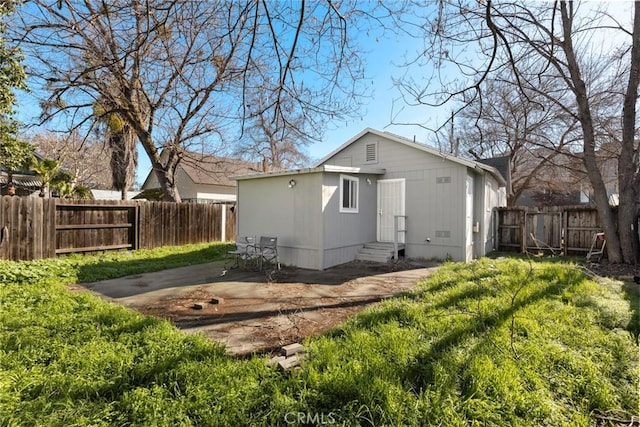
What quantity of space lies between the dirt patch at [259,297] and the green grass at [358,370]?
1.42ft

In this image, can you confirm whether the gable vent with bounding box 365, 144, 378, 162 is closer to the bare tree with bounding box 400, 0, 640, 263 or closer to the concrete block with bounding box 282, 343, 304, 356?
the bare tree with bounding box 400, 0, 640, 263

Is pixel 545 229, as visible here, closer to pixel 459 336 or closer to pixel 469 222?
pixel 469 222

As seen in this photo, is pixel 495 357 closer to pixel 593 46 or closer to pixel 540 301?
pixel 540 301

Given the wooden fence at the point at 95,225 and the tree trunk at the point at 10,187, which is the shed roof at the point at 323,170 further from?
A: the tree trunk at the point at 10,187

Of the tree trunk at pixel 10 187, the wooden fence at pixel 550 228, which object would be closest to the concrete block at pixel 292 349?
the wooden fence at pixel 550 228

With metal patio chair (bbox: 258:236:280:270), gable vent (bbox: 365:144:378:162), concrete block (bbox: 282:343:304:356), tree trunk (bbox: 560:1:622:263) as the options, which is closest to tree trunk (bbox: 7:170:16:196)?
metal patio chair (bbox: 258:236:280:270)

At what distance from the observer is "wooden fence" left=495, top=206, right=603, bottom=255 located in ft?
33.5

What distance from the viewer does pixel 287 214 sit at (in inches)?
340

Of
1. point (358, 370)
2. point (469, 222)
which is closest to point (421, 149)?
point (469, 222)

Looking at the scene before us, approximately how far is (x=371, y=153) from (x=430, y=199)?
8.49ft

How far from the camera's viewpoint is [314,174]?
7.98m

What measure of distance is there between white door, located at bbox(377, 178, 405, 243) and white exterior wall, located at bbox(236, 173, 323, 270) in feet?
9.37

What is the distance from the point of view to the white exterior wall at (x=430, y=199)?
8.77 metres

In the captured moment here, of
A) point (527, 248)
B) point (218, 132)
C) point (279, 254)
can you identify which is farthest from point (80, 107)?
point (527, 248)
